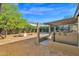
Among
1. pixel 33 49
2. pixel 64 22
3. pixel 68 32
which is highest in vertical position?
pixel 64 22

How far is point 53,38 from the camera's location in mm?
5137

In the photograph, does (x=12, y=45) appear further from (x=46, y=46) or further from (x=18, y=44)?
(x=46, y=46)

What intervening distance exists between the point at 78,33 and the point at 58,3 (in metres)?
0.82

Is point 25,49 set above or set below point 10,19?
below

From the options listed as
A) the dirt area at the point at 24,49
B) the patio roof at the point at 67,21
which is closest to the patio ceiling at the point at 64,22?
the patio roof at the point at 67,21

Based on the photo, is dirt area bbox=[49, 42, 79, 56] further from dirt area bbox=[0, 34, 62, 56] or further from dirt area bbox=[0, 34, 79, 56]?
dirt area bbox=[0, 34, 62, 56]

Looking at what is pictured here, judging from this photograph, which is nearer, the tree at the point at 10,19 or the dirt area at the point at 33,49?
the dirt area at the point at 33,49

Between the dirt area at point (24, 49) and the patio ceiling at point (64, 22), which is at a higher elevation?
the patio ceiling at point (64, 22)

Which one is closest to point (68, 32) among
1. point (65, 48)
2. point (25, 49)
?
point (65, 48)

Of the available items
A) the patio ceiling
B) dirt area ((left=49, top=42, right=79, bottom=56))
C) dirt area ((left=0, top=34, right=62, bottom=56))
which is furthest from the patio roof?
dirt area ((left=0, top=34, right=62, bottom=56))

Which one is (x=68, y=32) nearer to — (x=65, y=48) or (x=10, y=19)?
(x=65, y=48)

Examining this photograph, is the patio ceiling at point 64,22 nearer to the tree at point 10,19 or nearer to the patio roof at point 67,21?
the patio roof at point 67,21

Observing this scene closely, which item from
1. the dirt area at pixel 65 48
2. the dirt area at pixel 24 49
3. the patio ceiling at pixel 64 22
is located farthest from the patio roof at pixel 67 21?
the dirt area at pixel 24 49

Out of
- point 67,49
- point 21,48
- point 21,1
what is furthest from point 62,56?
point 21,1
